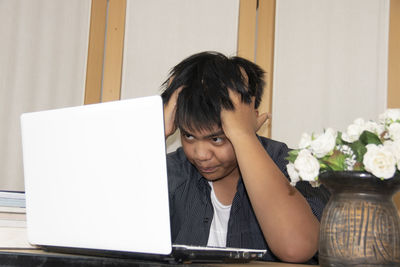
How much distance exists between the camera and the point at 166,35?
2498 millimetres

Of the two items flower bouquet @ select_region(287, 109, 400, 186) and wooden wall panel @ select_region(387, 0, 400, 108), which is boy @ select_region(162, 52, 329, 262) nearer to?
flower bouquet @ select_region(287, 109, 400, 186)

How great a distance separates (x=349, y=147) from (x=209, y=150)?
0.58 meters

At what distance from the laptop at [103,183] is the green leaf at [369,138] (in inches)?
10.6

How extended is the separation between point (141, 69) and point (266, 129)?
72 cm

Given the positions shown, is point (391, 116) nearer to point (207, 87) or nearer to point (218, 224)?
point (207, 87)

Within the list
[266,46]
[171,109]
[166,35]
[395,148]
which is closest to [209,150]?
[171,109]

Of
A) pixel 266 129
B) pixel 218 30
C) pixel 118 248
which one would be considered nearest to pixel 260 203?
pixel 118 248

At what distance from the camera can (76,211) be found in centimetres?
81

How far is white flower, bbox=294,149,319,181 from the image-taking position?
722 mm

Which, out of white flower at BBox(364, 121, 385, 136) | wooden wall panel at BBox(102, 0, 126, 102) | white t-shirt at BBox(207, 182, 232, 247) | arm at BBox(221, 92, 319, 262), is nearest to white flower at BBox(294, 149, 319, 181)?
white flower at BBox(364, 121, 385, 136)

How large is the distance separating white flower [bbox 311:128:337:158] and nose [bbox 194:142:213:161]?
56 cm

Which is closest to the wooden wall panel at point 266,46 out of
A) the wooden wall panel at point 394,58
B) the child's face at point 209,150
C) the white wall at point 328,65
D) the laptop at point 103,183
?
the white wall at point 328,65

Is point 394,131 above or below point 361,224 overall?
above

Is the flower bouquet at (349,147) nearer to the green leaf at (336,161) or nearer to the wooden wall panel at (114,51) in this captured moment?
the green leaf at (336,161)
